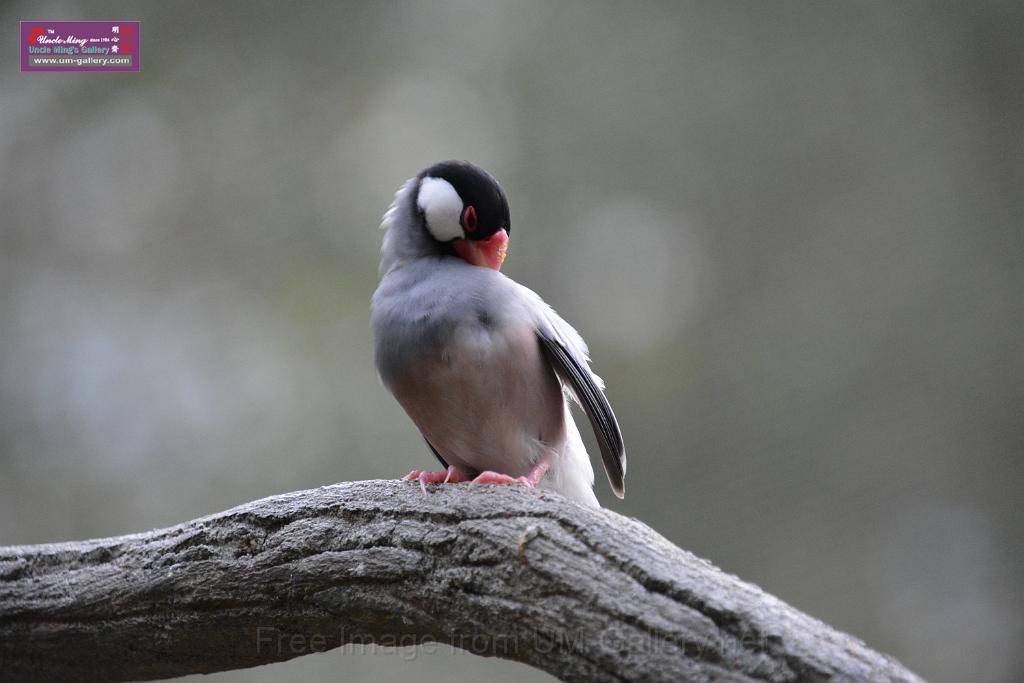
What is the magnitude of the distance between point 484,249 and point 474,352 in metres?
0.35

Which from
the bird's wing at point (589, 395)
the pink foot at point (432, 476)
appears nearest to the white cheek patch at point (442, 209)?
the bird's wing at point (589, 395)

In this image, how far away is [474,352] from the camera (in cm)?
186

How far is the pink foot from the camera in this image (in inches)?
73.8

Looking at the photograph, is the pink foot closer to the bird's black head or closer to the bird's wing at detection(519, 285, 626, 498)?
the bird's wing at detection(519, 285, 626, 498)

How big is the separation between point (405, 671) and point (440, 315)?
114 inches

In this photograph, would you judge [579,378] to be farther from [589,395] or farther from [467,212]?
[467,212]

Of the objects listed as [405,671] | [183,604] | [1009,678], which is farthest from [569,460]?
[1009,678]

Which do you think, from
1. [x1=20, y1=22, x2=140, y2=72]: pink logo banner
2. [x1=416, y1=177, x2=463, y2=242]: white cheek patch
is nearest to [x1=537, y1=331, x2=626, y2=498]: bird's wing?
[x1=416, y1=177, x2=463, y2=242]: white cheek patch

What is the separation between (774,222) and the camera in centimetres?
434

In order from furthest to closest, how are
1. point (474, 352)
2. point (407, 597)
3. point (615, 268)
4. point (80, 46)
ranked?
point (615, 268), point (80, 46), point (474, 352), point (407, 597)

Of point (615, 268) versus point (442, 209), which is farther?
point (615, 268)

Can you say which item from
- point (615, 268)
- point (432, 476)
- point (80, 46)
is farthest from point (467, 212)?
point (80, 46)

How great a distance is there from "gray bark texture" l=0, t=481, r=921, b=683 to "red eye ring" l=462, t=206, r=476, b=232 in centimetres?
65

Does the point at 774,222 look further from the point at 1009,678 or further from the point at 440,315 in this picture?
the point at 440,315
